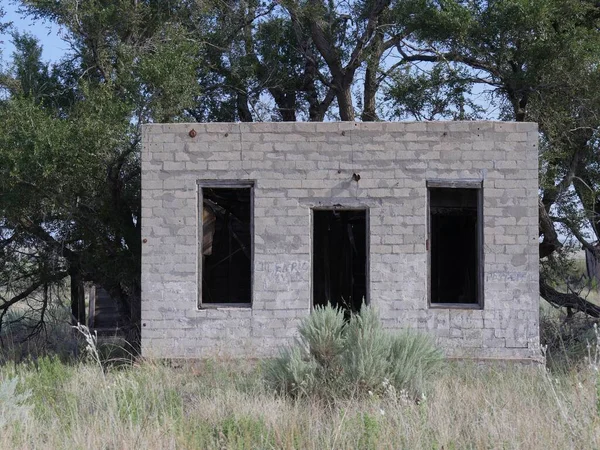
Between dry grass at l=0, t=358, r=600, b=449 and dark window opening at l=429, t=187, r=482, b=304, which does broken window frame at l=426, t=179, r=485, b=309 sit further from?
dark window opening at l=429, t=187, r=482, b=304

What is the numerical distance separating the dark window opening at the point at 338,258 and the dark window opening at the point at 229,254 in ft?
4.42

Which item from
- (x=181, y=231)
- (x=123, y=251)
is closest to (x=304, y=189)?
(x=181, y=231)

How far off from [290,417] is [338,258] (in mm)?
8285

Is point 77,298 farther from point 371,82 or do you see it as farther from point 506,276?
point 506,276

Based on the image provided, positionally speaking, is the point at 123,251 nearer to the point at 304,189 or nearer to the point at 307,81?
the point at 304,189

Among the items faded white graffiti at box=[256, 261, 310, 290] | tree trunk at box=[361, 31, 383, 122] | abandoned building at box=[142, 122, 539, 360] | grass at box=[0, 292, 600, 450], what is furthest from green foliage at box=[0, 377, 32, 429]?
tree trunk at box=[361, 31, 383, 122]

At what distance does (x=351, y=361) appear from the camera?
8.67 m

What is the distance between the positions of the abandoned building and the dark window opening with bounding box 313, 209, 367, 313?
141 inches

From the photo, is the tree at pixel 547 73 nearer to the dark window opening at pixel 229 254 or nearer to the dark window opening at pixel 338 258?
the dark window opening at pixel 338 258

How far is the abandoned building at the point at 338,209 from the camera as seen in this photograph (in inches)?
434

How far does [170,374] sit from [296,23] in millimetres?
11100

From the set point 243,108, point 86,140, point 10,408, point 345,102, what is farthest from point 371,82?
point 10,408

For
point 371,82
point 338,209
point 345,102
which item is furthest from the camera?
point 345,102

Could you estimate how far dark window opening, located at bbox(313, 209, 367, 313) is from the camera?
15.0m
